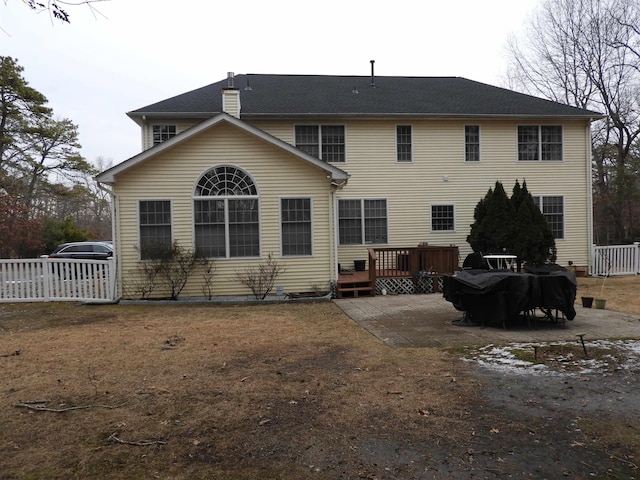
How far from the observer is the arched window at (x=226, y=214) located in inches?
466

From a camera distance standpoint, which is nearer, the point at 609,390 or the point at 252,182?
the point at 609,390

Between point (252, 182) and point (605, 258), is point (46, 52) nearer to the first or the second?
point (252, 182)

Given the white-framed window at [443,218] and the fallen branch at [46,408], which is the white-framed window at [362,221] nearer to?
the white-framed window at [443,218]

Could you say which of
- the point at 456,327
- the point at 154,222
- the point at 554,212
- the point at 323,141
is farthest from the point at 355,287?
the point at 554,212

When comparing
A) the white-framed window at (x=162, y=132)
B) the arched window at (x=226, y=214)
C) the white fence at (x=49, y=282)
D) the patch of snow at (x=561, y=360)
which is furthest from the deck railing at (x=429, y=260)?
the white-framed window at (x=162, y=132)

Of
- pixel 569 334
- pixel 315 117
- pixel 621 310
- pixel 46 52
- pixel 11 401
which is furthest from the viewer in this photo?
pixel 315 117

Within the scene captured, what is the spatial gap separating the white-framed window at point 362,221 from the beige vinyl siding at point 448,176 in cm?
22

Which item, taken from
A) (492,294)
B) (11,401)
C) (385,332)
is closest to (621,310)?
(492,294)

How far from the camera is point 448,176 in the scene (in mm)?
15438

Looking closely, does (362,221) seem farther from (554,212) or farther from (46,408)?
(46,408)

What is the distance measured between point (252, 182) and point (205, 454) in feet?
30.5

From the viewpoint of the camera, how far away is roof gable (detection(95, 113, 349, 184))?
1123cm

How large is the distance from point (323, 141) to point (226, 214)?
491cm

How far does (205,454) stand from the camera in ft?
10.8
